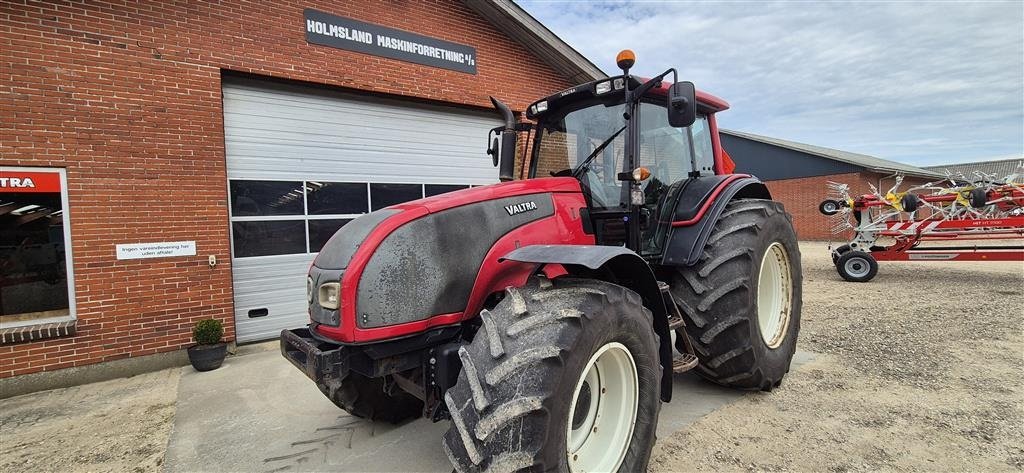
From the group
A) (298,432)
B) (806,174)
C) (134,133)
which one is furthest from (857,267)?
(806,174)

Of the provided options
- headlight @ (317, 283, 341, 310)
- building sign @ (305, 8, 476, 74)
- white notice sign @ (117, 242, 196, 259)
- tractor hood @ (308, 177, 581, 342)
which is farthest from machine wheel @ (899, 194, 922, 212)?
white notice sign @ (117, 242, 196, 259)

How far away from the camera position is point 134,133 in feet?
16.5

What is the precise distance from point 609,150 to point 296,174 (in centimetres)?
441

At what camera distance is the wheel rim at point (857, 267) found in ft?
30.7

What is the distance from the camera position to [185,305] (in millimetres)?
5297

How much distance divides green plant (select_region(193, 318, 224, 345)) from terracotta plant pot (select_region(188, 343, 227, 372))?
0.17ft

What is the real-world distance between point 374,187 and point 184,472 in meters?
4.29

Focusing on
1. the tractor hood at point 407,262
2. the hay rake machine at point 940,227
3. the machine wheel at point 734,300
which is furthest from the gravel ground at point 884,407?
the hay rake machine at point 940,227

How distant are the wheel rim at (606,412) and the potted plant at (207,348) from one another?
4.36m

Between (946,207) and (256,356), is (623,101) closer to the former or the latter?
(256,356)

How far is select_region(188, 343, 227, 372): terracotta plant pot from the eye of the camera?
5.02 metres

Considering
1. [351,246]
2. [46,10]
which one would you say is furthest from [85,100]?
[351,246]

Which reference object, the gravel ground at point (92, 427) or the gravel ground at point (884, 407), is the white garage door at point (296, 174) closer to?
the gravel ground at point (92, 427)

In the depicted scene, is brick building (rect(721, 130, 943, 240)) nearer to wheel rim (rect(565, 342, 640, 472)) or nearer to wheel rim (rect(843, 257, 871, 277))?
wheel rim (rect(843, 257, 871, 277))
